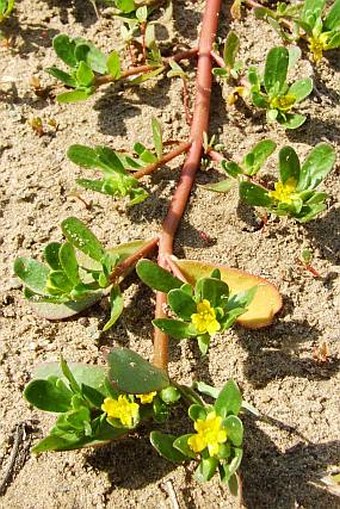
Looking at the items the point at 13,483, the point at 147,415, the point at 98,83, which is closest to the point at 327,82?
the point at 98,83

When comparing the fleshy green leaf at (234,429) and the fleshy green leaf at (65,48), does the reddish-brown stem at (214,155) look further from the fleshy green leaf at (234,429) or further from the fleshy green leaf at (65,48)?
the fleshy green leaf at (234,429)

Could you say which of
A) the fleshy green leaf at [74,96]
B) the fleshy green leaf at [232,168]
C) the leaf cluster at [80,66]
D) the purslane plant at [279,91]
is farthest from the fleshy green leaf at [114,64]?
the fleshy green leaf at [232,168]

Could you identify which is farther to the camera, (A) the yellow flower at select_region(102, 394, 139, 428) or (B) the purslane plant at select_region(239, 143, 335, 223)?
(B) the purslane plant at select_region(239, 143, 335, 223)

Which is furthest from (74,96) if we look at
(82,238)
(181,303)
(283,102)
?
(181,303)

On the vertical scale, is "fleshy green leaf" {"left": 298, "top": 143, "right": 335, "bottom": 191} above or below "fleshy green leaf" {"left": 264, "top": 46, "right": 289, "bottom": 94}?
below

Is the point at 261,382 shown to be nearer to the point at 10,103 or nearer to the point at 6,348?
the point at 6,348

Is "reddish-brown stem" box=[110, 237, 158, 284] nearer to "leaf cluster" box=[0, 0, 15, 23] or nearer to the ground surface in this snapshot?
the ground surface

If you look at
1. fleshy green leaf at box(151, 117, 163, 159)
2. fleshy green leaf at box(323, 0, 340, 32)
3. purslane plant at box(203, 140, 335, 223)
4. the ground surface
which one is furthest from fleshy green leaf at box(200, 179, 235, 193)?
fleshy green leaf at box(323, 0, 340, 32)
